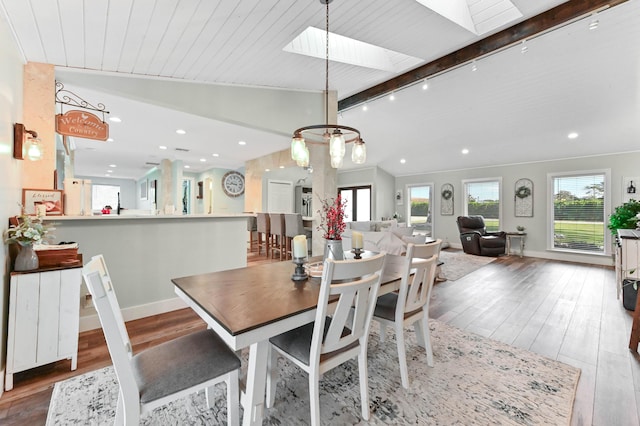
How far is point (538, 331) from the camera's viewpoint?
2.73 m

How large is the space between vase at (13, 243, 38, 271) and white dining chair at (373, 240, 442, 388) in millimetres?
2532

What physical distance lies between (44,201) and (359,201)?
27.3 ft

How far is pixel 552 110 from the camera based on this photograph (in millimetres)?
4820

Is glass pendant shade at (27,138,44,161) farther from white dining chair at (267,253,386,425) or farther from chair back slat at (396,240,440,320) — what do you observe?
chair back slat at (396,240,440,320)

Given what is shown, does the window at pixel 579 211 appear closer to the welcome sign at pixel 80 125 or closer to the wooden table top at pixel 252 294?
the wooden table top at pixel 252 294

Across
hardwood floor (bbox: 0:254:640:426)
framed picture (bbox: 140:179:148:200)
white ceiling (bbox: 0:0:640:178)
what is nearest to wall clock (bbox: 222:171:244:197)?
white ceiling (bbox: 0:0:640:178)

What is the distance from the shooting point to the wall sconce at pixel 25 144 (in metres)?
2.04

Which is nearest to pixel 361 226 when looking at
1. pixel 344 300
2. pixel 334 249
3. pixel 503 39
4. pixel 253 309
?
pixel 503 39

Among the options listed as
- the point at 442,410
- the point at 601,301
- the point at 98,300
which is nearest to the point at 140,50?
the point at 98,300

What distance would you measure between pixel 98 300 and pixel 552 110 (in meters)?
6.69

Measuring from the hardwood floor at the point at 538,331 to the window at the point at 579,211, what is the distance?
1464 millimetres

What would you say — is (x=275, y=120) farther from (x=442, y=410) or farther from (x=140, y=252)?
(x=442, y=410)

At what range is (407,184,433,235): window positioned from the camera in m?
8.66

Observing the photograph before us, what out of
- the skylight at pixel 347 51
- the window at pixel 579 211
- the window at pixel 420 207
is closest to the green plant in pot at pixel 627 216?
the window at pixel 579 211
